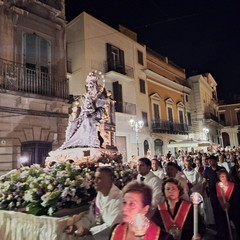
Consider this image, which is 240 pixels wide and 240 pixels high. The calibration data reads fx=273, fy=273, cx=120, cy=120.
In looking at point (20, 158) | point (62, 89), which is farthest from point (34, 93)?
point (20, 158)

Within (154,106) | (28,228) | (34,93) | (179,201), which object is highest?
(154,106)

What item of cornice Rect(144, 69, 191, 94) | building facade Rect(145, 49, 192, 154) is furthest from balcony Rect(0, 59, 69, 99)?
cornice Rect(144, 69, 191, 94)

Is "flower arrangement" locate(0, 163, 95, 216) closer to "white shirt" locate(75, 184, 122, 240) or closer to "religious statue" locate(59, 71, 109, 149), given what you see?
"white shirt" locate(75, 184, 122, 240)

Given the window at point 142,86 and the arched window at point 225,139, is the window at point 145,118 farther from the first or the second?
the arched window at point 225,139

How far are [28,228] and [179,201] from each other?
1879mm

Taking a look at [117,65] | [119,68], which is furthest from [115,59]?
[119,68]

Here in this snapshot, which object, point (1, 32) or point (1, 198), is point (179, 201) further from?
point (1, 32)

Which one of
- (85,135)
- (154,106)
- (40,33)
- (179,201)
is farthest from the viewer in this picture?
(154,106)

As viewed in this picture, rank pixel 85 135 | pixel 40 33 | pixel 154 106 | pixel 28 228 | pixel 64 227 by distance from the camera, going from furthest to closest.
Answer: pixel 154 106
pixel 40 33
pixel 85 135
pixel 28 228
pixel 64 227

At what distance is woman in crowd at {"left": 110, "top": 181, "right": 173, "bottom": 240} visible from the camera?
77.3 inches

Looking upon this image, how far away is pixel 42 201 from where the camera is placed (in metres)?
3.45

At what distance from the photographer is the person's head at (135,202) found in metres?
1.98

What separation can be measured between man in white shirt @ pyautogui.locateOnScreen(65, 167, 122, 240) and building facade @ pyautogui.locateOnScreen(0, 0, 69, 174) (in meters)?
8.93

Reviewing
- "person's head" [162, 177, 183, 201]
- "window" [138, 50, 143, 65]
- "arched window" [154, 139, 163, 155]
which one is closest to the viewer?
"person's head" [162, 177, 183, 201]
